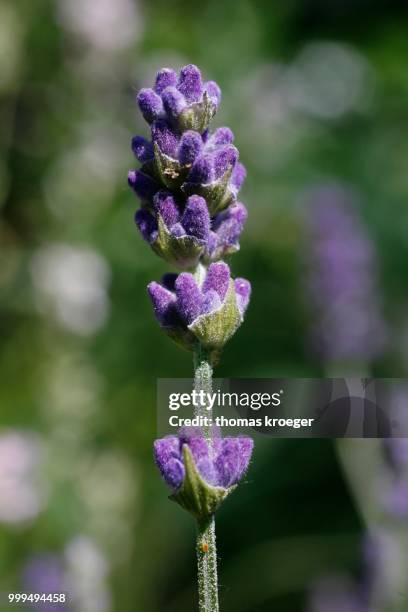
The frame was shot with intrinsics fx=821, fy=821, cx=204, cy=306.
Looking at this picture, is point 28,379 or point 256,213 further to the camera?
point 256,213

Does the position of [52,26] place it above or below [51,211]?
above

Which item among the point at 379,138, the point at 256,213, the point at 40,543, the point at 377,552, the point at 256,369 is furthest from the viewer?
the point at 379,138

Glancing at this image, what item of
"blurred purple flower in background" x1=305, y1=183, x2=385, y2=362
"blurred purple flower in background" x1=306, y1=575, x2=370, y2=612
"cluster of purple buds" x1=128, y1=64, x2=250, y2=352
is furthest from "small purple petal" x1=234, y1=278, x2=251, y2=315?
"blurred purple flower in background" x1=305, y1=183, x2=385, y2=362

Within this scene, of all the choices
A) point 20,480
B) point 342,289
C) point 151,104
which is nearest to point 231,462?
point 151,104

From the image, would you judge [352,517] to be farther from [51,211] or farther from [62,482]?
[51,211]

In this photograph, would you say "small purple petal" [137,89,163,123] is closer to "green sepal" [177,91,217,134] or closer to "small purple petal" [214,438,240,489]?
"green sepal" [177,91,217,134]

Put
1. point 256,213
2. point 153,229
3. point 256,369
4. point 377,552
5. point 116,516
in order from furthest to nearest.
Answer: point 256,213, point 256,369, point 116,516, point 377,552, point 153,229

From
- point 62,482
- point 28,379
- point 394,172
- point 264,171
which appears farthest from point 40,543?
point 394,172

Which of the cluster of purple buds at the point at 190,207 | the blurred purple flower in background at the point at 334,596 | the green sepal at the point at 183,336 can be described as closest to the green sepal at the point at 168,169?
the cluster of purple buds at the point at 190,207
